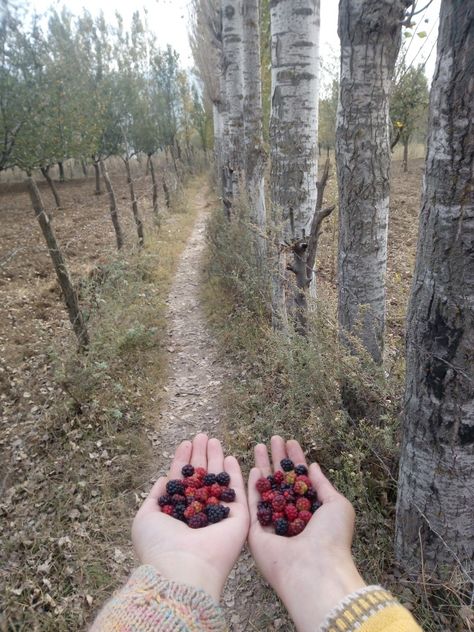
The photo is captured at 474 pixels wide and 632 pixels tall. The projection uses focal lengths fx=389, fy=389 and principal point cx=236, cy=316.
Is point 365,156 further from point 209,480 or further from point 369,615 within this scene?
point 369,615

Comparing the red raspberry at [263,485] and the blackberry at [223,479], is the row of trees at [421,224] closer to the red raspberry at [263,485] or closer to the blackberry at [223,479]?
the red raspberry at [263,485]

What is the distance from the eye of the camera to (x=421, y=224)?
1382 millimetres

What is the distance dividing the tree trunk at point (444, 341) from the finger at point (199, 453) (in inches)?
42.8

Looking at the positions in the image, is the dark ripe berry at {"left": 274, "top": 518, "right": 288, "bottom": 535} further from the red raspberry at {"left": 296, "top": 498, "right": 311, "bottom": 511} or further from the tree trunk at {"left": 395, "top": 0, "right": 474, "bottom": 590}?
the tree trunk at {"left": 395, "top": 0, "right": 474, "bottom": 590}

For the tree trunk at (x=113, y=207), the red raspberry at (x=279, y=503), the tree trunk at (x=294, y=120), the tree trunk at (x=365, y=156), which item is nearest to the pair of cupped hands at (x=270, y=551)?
the red raspberry at (x=279, y=503)

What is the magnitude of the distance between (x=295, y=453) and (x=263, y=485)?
279 millimetres

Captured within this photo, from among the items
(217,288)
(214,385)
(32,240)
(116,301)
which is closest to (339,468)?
(214,385)

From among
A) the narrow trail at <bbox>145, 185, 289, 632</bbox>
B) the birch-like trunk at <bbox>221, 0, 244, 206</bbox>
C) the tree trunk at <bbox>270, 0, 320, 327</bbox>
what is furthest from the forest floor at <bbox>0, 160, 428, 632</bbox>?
the birch-like trunk at <bbox>221, 0, 244, 206</bbox>

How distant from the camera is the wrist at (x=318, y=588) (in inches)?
54.3

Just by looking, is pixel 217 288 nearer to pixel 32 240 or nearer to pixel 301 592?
pixel 301 592

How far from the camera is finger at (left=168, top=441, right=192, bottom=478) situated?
2.22 meters

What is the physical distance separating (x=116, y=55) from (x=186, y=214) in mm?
19904

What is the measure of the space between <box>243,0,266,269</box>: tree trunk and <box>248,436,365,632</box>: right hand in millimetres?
3760

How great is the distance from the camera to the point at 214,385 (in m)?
4.80
